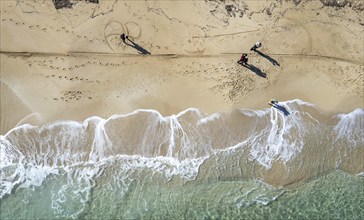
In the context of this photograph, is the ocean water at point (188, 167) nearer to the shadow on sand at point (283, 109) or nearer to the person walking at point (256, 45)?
the shadow on sand at point (283, 109)

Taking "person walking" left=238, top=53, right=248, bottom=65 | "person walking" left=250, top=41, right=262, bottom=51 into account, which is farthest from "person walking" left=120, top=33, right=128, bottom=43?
"person walking" left=250, top=41, right=262, bottom=51

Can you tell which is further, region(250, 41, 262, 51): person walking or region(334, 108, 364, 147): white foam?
region(334, 108, 364, 147): white foam

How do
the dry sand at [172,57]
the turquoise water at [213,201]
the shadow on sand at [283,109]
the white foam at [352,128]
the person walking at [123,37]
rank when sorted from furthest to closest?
1. the white foam at [352,128]
2. the shadow on sand at [283,109]
3. the person walking at [123,37]
4. the dry sand at [172,57]
5. the turquoise water at [213,201]

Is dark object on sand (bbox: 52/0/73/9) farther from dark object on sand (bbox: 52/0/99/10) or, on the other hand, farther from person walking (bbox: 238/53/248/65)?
person walking (bbox: 238/53/248/65)

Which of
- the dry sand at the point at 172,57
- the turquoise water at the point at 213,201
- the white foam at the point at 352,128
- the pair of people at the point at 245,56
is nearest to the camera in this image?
the turquoise water at the point at 213,201

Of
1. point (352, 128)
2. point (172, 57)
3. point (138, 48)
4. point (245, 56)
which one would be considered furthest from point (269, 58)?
point (138, 48)

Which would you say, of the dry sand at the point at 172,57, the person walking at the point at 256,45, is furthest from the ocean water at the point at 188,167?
the person walking at the point at 256,45

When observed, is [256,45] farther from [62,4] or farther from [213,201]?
[62,4]

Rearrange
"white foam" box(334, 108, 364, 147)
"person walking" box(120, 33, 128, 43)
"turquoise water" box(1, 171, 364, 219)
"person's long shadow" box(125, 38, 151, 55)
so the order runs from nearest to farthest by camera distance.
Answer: "turquoise water" box(1, 171, 364, 219) → "person walking" box(120, 33, 128, 43) → "person's long shadow" box(125, 38, 151, 55) → "white foam" box(334, 108, 364, 147)
